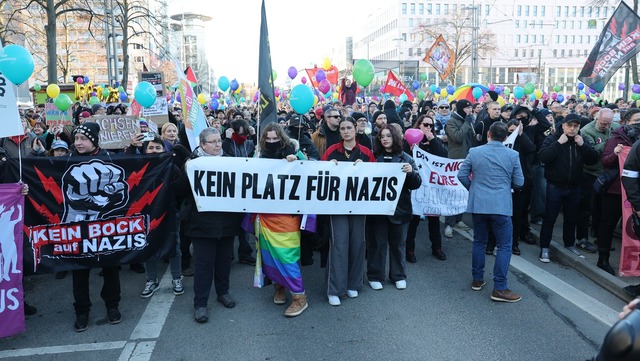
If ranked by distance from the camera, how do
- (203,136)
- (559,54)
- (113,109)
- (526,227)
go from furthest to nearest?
(559,54), (113,109), (526,227), (203,136)

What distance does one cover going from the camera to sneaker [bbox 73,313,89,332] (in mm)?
4480

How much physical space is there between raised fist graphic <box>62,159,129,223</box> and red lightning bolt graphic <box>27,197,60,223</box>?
69mm

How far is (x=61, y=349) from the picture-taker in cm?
414

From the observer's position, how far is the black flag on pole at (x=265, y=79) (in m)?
5.40

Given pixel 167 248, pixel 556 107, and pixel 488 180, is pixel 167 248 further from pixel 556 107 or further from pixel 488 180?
pixel 556 107

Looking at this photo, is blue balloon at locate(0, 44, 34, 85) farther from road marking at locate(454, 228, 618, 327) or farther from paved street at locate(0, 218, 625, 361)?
road marking at locate(454, 228, 618, 327)

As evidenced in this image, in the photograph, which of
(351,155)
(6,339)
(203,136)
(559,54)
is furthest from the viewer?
(559,54)

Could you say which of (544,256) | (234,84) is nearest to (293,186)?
(544,256)

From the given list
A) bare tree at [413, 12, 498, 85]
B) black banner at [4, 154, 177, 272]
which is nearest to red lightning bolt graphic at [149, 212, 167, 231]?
black banner at [4, 154, 177, 272]

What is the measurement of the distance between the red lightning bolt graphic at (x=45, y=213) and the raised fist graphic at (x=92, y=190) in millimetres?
69

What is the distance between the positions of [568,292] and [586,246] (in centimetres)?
156

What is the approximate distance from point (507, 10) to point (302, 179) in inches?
3983

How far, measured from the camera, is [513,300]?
195 inches

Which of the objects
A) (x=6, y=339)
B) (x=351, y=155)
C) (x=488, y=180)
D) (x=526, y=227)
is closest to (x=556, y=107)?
(x=526, y=227)
